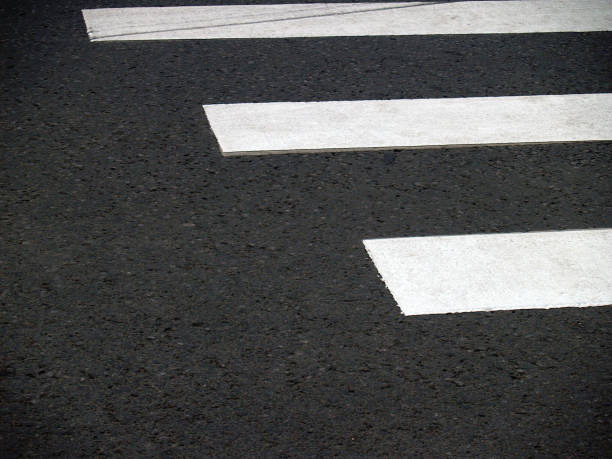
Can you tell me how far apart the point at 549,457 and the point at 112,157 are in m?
2.46

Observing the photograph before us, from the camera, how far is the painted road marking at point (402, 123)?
4.43 m

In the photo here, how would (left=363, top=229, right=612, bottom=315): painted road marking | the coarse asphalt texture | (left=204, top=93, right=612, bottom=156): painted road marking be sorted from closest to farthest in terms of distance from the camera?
the coarse asphalt texture, (left=363, top=229, right=612, bottom=315): painted road marking, (left=204, top=93, right=612, bottom=156): painted road marking

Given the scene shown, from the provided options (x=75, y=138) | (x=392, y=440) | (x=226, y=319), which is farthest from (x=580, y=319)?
(x=75, y=138)

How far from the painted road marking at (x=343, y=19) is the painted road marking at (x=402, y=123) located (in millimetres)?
1013

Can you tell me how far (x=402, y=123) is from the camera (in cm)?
468

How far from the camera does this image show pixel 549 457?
108 inches

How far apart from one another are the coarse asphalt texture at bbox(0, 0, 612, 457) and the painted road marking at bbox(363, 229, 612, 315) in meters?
0.07

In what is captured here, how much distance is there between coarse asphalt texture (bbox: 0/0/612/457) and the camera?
2.79 metres

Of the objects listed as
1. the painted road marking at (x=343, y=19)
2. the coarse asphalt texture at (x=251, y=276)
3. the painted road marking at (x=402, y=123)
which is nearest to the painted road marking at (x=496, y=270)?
the coarse asphalt texture at (x=251, y=276)

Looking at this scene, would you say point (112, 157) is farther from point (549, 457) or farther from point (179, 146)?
point (549, 457)

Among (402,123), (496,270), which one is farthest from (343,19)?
(496,270)

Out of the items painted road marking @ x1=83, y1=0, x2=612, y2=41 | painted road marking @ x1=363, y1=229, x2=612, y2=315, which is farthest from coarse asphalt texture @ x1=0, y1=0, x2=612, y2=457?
painted road marking @ x1=83, y1=0, x2=612, y2=41

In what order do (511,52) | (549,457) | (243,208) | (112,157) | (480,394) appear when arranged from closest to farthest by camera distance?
(549,457) → (480,394) → (243,208) → (112,157) → (511,52)

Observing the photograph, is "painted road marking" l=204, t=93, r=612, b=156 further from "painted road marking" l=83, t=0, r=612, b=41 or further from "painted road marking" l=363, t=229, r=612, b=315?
"painted road marking" l=83, t=0, r=612, b=41
